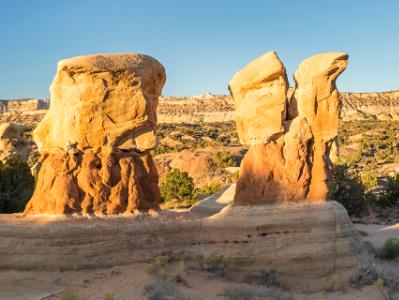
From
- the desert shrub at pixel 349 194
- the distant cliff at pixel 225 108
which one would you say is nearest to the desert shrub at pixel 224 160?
the desert shrub at pixel 349 194

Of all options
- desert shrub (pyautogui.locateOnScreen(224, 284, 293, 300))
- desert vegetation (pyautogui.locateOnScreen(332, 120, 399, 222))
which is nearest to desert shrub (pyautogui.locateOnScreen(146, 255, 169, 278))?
desert shrub (pyautogui.locateOnScreen(224, 284, 293, 300))

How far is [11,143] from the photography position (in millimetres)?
28984

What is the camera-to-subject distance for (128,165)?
11570mm

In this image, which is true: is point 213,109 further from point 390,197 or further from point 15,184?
point 15,184

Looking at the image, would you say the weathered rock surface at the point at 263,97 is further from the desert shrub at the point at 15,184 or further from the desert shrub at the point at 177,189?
the desert shrub at the point at 177,189

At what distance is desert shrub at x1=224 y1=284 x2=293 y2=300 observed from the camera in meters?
9.71

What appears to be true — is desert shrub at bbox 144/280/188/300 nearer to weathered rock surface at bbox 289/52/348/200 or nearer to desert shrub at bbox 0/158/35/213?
weathered rock surface at bbox 289/52/348/200

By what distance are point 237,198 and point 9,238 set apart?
18.5ft

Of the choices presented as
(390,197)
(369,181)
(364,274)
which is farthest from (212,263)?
(369,181)

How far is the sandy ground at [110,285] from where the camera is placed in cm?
915

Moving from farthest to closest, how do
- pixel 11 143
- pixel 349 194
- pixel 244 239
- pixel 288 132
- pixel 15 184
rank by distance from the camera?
pixel 11 143 < pixel 349 194 < pixel 15 184 < pixel 288 132 < pixel 244 239

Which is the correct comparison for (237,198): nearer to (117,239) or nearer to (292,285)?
(292,285)

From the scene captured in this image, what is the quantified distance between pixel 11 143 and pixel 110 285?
2196 cm

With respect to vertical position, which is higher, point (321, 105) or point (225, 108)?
point (225, 108)
